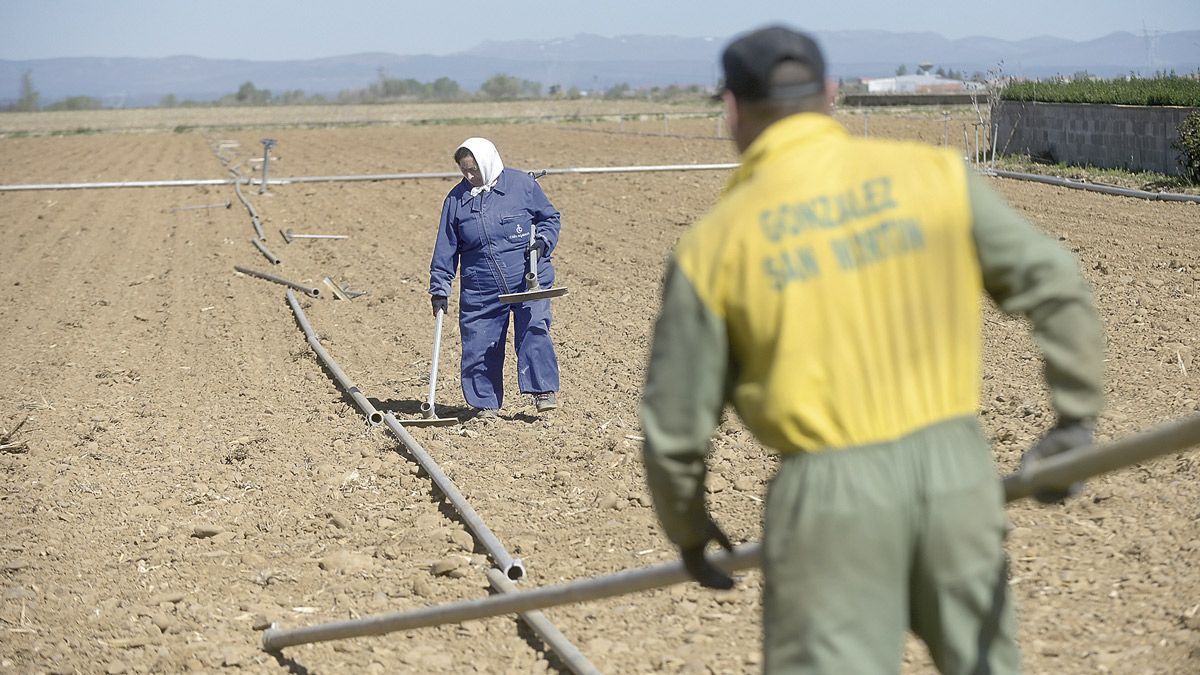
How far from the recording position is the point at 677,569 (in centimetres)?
282

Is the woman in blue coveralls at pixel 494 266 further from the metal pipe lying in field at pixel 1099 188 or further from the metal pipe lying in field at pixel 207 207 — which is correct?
the metal pipe lying in field at pixel 207 207

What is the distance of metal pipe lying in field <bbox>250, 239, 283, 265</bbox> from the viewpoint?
1504 cm

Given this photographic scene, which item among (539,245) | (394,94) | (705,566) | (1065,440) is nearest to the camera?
(1065,440)

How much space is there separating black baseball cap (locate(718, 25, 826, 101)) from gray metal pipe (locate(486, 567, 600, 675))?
232 centimetres

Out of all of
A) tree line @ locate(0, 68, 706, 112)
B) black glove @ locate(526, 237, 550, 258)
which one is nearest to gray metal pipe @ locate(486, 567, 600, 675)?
black glove @ locate(526, 237, 550, 258)

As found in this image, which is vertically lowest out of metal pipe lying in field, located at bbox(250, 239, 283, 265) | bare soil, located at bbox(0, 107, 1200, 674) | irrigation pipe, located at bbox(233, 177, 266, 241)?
bare soil, located at bbox(0, 107, 1200, 674)

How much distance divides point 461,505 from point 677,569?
335 centimetres

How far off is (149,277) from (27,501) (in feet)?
26.3

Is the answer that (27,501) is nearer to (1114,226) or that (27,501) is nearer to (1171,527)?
(1171,527)

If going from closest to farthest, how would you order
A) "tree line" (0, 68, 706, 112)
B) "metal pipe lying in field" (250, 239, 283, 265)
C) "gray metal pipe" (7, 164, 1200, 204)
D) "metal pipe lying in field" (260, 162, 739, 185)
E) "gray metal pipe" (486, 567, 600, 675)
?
"gray metal pipe" (486, 567, 600, 675)
"metal pipe lying in field" (250, 239, 283, 265)
"gray metal pipe" (7, 164, 1200, 204)
"metal pipe lying in field" (260, 162, 739, 185)
"tree line" (0, 68, 706, 112)

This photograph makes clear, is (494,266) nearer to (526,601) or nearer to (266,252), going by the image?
(526,601)

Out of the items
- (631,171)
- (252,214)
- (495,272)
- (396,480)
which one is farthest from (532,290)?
(631,171)

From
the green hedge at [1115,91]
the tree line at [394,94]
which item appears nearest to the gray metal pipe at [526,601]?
the green hedge at [1115,91]

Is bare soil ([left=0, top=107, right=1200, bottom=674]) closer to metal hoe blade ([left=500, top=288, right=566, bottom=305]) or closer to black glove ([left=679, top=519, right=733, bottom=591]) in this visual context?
metal hoe blade ([left=500, top=288, right=566, bottom=305])
